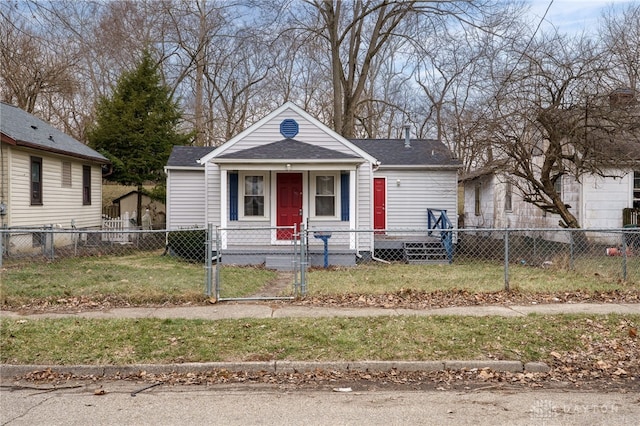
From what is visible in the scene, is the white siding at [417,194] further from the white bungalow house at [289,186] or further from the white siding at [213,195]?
the white siding at [213,195]

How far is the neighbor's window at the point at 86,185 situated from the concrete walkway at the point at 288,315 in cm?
1504

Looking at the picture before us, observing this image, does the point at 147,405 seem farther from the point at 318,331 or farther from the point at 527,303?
the point at 527,303

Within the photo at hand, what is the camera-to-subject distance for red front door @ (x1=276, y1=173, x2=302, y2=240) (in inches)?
655

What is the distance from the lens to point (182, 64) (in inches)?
1378

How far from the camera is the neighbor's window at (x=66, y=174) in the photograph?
65.6 feet

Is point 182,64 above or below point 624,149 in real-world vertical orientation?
above

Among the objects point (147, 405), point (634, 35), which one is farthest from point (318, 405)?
point (634, 35)

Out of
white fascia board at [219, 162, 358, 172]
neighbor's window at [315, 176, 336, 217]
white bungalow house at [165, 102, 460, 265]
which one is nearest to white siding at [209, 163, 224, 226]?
white bungalow house at [165, 102, 460, 265]

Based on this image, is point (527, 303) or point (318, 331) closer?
point (318, 331)

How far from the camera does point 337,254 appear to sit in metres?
15.6

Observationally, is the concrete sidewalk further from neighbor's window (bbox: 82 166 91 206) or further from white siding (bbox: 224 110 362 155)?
neighbor's window (bbox: 82 166 91 206)

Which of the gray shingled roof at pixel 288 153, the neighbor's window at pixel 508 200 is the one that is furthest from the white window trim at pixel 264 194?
the neighbor's window at pixel 508 200

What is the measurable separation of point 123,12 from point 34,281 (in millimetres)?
14880

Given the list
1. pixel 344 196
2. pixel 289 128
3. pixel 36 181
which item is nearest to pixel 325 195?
pixel 344 196
